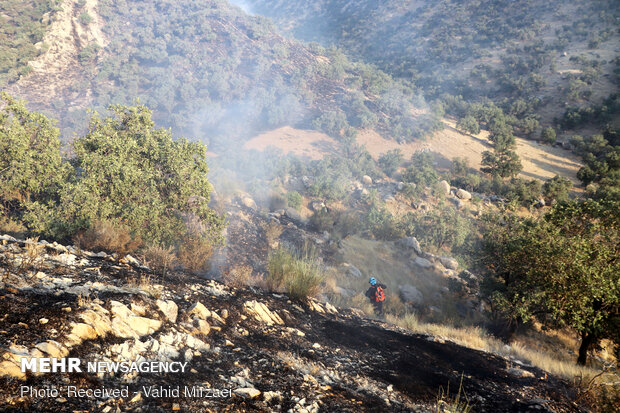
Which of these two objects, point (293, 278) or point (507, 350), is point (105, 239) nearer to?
point (293, 278)

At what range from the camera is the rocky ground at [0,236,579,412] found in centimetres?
262

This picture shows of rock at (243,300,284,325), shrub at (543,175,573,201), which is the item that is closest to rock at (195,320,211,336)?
rock at (243,300,284,325)

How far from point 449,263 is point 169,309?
14702mm

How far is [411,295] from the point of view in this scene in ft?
39.3

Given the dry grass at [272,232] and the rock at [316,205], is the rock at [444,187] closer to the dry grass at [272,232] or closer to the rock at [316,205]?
the rock at [316,205]

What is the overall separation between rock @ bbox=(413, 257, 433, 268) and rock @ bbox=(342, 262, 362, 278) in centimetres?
380

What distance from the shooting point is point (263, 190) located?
61.3ft

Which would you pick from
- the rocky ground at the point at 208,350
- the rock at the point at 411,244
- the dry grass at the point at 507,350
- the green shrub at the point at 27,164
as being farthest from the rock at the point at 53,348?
the rock at the point at 411,244

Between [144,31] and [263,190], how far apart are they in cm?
3955

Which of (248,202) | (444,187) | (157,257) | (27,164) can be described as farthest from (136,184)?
(444,187)

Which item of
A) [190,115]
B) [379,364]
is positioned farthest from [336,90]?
[379,364]

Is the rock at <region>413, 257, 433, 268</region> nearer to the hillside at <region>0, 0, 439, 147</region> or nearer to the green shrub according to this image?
the green shrub

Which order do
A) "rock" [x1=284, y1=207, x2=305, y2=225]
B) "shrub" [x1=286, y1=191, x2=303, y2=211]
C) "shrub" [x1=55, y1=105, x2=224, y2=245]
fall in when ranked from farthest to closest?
"shrub" [x1=286, y1=191, x2=303, y2=211], "rock" [x1=284, y1=207, x2=305, y2=225], "shrub" [x1=55, y1=105, x2=224, y2=245]

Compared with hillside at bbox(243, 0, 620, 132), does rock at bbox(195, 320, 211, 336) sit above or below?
below
